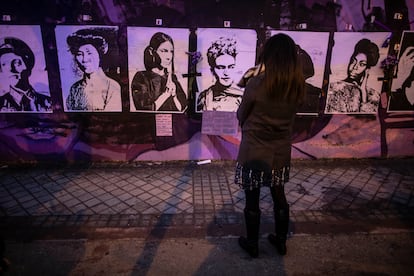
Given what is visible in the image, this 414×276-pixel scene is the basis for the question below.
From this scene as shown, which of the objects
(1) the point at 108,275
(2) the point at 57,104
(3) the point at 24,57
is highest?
(3) the point at 24,57

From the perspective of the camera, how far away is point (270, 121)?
269 centimetres

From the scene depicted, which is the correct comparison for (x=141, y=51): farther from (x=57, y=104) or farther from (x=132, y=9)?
(x=57, y=104)

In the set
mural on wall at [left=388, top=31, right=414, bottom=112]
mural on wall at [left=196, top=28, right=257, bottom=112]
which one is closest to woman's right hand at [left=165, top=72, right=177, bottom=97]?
mural on wall at [left=196, top=28, right=257, bottom=112]

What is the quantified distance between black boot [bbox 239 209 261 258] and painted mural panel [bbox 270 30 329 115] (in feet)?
10.3

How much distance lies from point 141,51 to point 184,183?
235 cm

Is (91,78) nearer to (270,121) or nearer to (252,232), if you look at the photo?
(270,121)

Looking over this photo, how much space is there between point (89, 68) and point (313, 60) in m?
3.95

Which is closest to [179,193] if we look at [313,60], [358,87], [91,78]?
[91,78]

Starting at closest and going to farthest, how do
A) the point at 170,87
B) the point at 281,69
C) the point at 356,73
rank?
the point at 281,69, the point at 170,87, the point at 356,73

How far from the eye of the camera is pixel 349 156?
5.94 meters

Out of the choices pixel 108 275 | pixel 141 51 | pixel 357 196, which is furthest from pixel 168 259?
pixel 141 51

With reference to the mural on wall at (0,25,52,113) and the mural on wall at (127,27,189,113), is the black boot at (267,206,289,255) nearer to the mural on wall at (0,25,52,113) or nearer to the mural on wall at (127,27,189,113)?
the mural on wall at (127,27,189,113)

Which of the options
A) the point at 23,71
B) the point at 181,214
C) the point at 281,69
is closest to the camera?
the point at 281,69

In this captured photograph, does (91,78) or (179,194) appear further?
(91,78)
